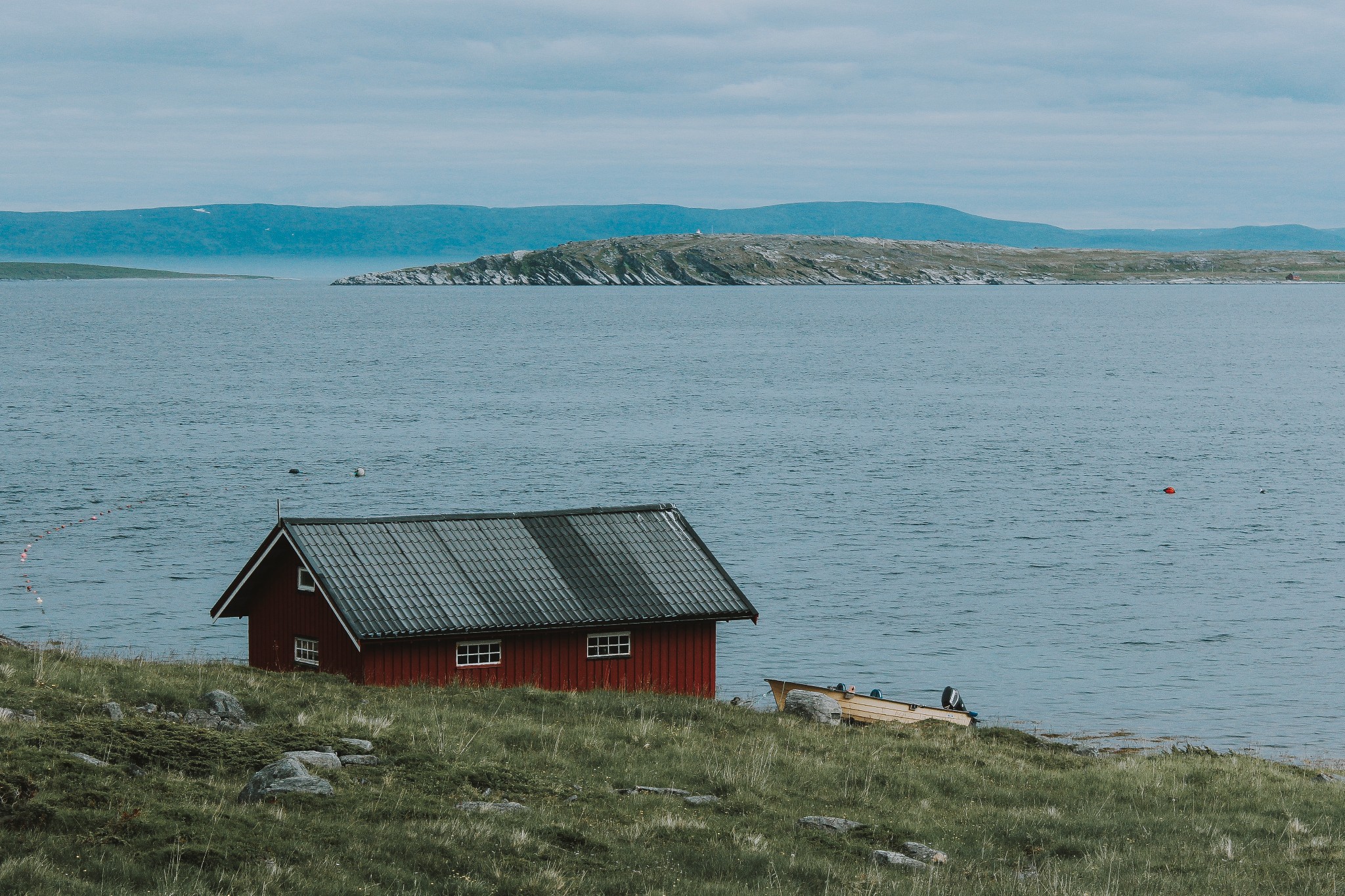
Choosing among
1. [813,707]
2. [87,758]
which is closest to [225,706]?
[87,758]

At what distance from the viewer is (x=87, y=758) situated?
1705 cm

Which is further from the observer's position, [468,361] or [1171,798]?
[468,361]

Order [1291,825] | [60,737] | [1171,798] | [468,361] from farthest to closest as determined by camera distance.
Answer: [468,361]
[1171,798]
[1291,825]
[60,737]

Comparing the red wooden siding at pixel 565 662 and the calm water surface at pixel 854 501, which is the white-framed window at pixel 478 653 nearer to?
the red wooden siding at pixel 565 662

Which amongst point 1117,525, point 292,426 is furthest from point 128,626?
point 292,426

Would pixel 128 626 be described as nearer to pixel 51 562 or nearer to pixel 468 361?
pixel 51 562

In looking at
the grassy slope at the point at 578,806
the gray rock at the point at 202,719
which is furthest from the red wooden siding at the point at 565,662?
the gray rock at the point at 202,719

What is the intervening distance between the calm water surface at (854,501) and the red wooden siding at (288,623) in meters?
10.7

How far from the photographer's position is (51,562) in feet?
185

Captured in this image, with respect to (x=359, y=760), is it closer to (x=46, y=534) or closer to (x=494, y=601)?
(x=494, y=601)

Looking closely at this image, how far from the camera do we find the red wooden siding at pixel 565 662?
2978 cm

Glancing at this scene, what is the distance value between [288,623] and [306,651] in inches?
34.0

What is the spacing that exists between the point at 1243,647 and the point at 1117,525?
19955 millimetres

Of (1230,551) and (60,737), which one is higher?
(60,737)
